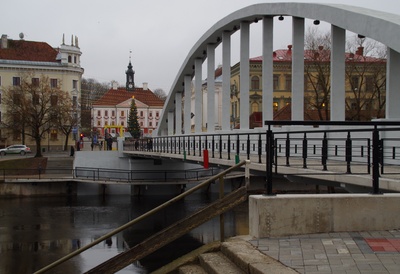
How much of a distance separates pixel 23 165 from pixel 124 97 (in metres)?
75.6

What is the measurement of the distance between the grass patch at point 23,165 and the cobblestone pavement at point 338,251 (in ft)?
→ 132

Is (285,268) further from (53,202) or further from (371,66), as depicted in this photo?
(371,66)

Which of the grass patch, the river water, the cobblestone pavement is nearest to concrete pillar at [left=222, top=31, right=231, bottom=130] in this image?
the river water

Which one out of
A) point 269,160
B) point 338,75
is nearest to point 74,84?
point 338,75

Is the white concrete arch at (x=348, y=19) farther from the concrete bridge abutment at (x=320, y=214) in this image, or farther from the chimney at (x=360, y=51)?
the chimney at (x=360, y=51)

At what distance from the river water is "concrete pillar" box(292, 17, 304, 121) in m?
6.16

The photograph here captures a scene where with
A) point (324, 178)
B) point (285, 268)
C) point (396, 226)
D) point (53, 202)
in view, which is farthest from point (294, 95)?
point (53, 202)

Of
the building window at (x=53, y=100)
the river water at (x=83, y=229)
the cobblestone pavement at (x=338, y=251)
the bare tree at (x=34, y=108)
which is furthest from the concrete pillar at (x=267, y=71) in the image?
the building window at (x=53, y=100)

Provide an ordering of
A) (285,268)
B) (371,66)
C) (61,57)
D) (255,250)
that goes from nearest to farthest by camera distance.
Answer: (285,268) → (255,250) → (371,66) → (61,57)

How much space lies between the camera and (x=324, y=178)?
10242 mm

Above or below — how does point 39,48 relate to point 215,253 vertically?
above

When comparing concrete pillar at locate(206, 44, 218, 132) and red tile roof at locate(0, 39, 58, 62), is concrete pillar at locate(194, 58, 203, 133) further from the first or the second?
red tile roof at locate(0, 39, 58, 62)

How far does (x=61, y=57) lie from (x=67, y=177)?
3331cm

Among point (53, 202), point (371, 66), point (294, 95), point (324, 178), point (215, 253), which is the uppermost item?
point (371, 66)
